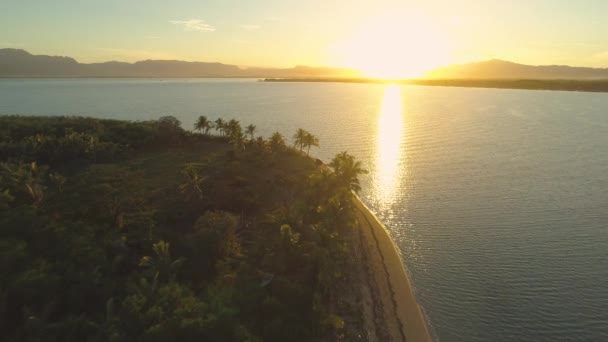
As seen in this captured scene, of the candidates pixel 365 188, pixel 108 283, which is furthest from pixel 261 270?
pixel 365 188

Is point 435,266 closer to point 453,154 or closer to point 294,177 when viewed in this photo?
point 294,177

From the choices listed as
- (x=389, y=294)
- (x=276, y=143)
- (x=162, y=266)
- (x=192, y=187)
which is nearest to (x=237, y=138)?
(x=276, y=143)

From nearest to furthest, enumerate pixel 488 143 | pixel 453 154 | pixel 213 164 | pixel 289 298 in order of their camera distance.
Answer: pixel 289 298, pixel 213 164, pixel 453 154, pixel 488 143

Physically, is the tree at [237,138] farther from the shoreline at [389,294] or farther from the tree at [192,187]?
the shoreline at [389,294]

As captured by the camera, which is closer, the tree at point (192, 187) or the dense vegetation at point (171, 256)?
the dense vegetation at point (171, 256)

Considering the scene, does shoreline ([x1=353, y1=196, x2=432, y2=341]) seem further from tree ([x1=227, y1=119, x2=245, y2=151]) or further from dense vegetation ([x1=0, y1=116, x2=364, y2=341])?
tree ([x1=227, y1=119, x2=245, y2=151])

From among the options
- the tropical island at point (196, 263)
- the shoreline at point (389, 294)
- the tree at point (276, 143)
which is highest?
the tree at point (276, 143)

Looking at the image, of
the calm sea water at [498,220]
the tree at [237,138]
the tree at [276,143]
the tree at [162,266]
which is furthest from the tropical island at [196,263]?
the tree at [237,138]
